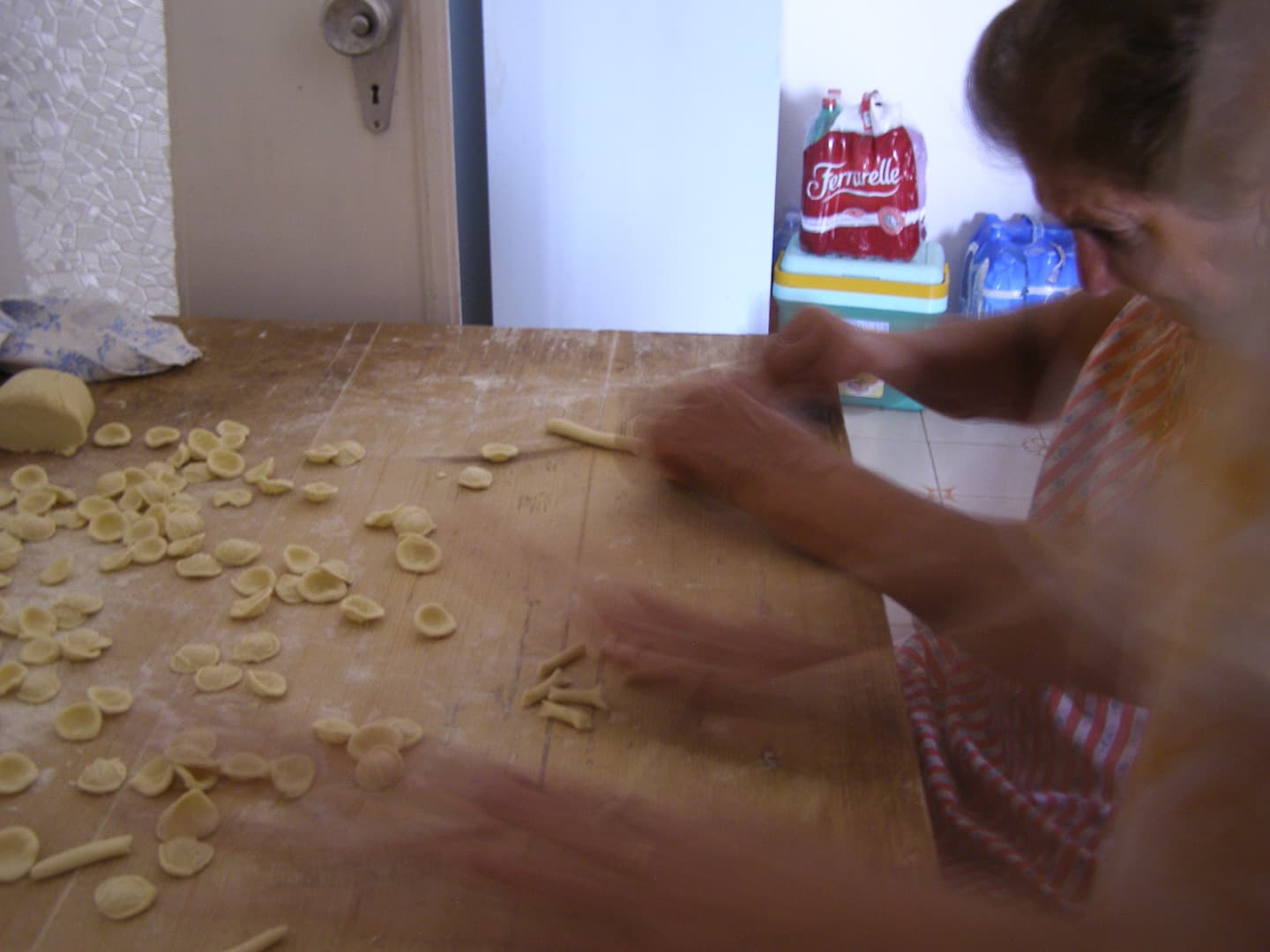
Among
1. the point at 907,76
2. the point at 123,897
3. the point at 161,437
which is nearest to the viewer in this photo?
the point at 123,897

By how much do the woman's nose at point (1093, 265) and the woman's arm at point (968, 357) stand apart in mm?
361

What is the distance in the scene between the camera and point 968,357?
1161 mm

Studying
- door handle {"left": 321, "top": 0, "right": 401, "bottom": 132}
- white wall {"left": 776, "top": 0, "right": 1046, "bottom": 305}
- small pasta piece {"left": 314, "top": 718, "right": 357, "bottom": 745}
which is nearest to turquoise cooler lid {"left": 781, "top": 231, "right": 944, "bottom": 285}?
white wall {"left": 776, "top": 0, "right": 1046, "bottom": 305}

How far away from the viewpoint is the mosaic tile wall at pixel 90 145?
1433 millimetres

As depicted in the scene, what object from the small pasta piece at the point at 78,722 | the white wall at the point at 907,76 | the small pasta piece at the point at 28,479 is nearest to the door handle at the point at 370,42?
the small pasta piece at the point at 28,479

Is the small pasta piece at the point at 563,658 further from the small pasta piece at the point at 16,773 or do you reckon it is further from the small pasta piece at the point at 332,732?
the small pasta piece at the point at 16,773

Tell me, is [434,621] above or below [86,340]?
below

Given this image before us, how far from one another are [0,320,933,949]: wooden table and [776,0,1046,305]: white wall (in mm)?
1904

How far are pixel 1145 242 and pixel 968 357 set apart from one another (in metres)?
0.45

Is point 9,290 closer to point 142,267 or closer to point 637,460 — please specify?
point 142,267

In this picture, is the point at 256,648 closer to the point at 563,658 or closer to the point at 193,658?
the point at 193,658

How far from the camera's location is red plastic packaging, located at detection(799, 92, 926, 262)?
269 centimetres

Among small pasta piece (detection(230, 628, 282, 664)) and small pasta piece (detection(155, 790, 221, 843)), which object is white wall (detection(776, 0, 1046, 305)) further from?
small pasta piece (detection(155, 790, 221, 843))

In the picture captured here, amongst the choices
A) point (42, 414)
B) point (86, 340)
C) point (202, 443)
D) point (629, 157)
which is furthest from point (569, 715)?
point (629, 157)
